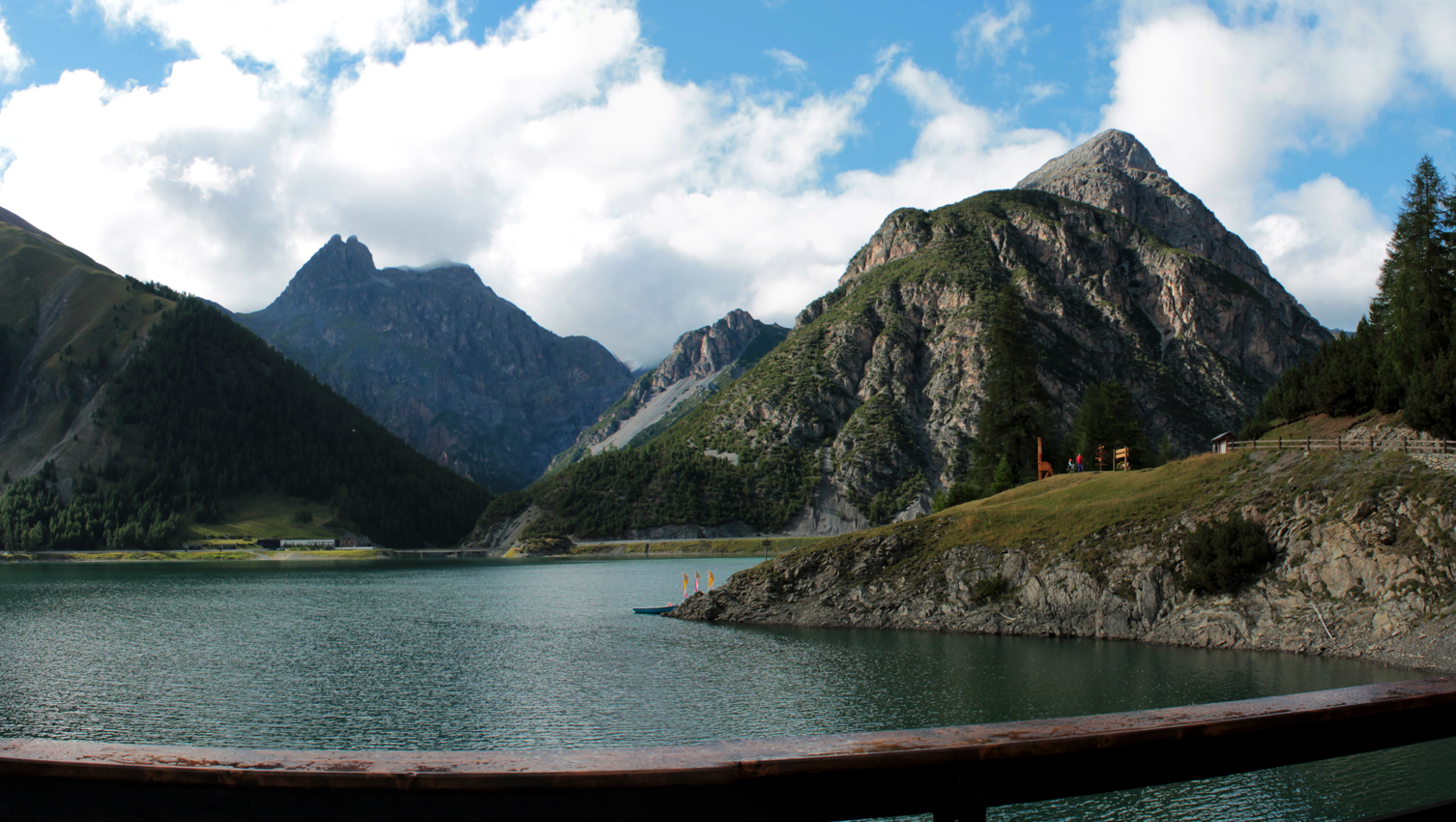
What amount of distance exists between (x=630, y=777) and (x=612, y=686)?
4521 centimetres

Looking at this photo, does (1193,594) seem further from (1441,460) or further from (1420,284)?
(1420,284)

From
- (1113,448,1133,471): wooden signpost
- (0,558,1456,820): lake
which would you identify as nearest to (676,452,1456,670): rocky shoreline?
(0,558,1456,820): lake

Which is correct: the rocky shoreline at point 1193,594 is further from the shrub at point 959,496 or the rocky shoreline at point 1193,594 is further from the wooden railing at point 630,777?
the wooden railing at point 630,777

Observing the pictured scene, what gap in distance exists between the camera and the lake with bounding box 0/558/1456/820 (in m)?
28.0

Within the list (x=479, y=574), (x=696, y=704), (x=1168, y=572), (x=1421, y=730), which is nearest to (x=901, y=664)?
(x=696, y=704)

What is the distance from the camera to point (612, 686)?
46.7 metres

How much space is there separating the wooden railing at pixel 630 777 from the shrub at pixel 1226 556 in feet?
198

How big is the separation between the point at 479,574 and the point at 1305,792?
145637 mm

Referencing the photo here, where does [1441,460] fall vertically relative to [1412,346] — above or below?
below

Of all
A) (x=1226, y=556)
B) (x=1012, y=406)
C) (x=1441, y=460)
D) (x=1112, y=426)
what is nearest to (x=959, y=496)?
(x=1012, y=406)

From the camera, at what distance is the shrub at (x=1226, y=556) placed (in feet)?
184

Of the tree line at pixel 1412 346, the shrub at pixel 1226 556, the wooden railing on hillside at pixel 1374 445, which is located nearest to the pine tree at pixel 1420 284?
the tree line at pixel 1412 346

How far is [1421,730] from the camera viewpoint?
17.3 feet

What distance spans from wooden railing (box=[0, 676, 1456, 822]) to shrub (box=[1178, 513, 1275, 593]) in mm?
60331
